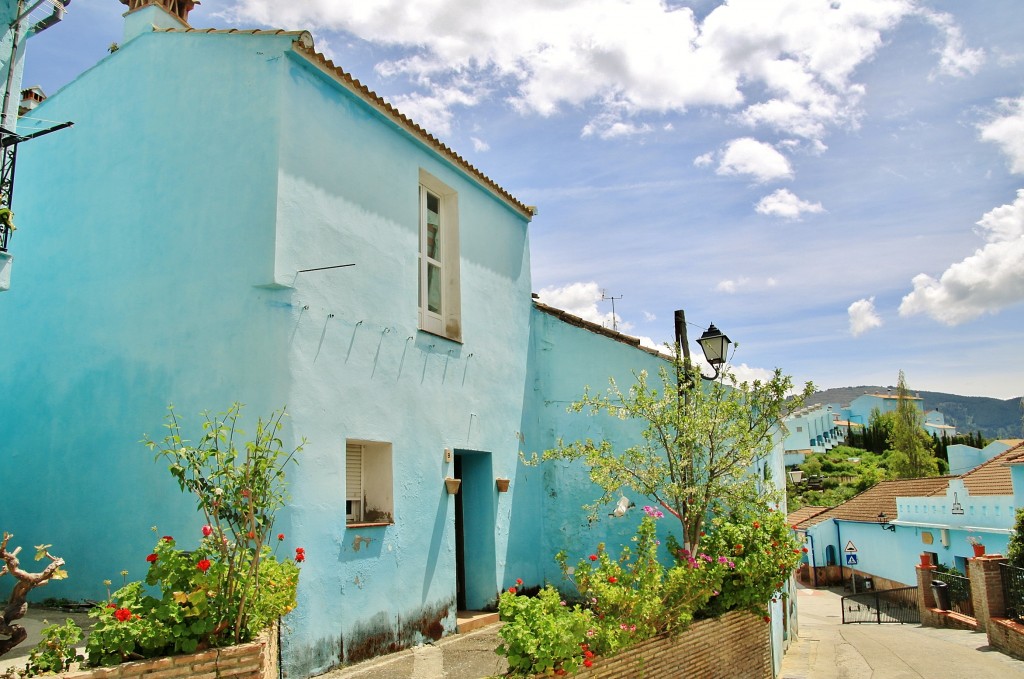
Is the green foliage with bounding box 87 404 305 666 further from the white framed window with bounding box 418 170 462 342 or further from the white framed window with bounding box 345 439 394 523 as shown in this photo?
the white framed window with bounding box 418 170 462 342

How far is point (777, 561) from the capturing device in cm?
908

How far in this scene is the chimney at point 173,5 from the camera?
884 centimetres

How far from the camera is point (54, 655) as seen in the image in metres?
4.29

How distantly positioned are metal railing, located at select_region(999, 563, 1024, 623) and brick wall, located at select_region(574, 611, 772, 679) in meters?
8.46

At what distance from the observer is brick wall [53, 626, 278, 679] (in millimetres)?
4180

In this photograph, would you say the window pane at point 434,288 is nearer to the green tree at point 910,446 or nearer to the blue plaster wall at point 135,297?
the blue plaster wall at point 135,297

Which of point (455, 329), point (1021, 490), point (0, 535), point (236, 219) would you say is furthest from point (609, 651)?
point (1021, 490)

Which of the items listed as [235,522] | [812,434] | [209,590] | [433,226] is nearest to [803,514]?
[812,434]

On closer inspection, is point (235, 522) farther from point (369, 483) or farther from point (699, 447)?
point (699, 447)

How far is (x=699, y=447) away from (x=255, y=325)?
5.57 meters

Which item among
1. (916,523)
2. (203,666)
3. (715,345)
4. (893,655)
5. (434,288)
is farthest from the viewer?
(916,523)

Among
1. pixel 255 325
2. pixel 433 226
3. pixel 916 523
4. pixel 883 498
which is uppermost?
pixel 433 226

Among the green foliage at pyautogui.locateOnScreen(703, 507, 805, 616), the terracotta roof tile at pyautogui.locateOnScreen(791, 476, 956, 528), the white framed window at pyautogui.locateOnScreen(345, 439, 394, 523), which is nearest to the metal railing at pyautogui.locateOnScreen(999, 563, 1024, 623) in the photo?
the green foliage at pyautogui.locateOnScreen(703, 507, 805, 616)

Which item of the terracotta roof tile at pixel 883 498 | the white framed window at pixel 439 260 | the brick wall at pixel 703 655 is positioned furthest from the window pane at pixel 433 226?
the terracotta roof tile at pixel 883 498
